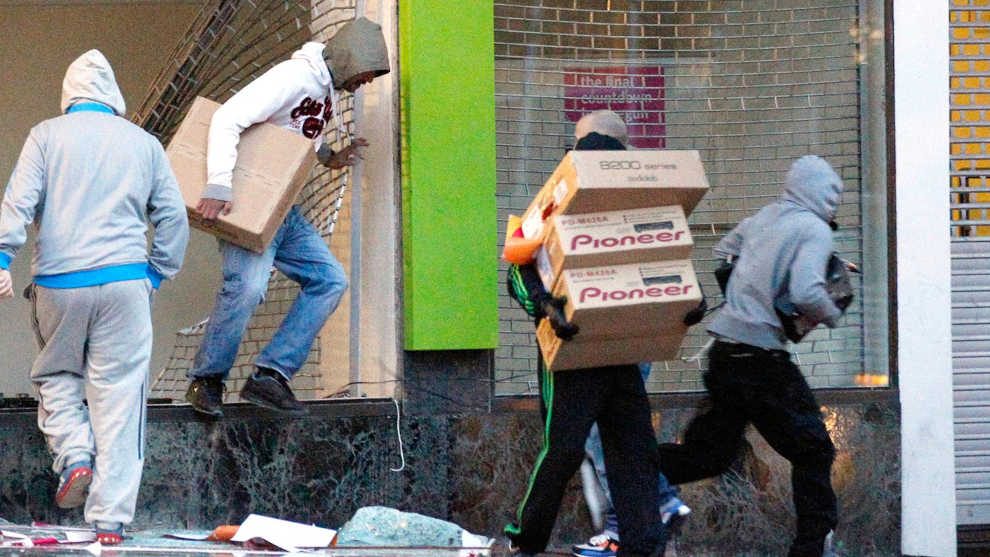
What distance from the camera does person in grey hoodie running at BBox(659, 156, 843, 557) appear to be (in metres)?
5.45

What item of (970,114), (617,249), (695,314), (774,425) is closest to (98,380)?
(617,249)

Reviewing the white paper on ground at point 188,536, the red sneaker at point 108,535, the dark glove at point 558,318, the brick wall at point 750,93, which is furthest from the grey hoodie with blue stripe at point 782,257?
the red sneaker at point 108,535

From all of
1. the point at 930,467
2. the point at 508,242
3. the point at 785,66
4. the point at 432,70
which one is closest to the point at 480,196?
the point at 432,70

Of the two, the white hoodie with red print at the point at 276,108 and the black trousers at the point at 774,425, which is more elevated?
the white hoodie with red print at the point at 276,108

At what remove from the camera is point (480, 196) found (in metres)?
6.50

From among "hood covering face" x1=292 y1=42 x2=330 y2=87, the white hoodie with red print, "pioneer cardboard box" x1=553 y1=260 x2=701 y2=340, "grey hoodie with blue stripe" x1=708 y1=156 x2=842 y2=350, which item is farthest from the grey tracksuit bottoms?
"grey hoodie with blue stripe" x1=708 y1=156 x2=842 y2=350

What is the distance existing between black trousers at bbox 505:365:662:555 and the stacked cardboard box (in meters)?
0.11

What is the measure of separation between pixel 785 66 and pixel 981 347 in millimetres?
1792

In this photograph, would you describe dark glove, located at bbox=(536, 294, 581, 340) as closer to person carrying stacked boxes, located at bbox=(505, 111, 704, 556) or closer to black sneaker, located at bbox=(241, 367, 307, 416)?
person carrying stacked boxes, located at bbox=(505, 111, 704, 556)

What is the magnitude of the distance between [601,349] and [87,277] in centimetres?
204

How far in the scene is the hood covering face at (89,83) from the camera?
18.3 feet

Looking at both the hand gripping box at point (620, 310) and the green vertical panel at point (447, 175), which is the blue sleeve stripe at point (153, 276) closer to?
the green vertical panel at point (447, 175)

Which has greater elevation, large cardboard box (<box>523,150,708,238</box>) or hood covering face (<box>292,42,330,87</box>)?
hood covering face (<box>292,42,330,87</box>)

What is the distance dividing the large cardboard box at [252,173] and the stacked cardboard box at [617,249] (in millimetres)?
1362
